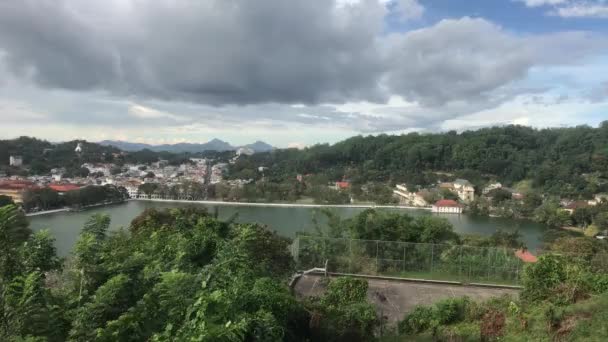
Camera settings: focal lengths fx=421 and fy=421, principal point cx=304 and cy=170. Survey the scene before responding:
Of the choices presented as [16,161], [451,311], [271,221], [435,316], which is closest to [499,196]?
[271,221]

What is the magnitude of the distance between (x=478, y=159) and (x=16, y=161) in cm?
6438

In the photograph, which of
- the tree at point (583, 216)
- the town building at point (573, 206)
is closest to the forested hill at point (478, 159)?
the town building at point (573, 206)

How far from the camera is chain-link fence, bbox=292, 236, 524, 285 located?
1089 centimetres

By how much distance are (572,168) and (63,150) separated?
252ft

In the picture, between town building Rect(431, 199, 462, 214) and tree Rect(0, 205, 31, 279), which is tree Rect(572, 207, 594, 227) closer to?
town building Rect(431, 199, 462, 214)

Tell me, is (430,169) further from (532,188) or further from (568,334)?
(568,334)

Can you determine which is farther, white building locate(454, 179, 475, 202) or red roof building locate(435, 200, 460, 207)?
white building locate(454, 179, 475, 202)

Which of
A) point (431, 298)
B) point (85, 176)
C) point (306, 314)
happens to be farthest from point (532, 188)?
point (85, 176)

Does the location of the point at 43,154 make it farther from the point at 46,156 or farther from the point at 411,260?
the point at 411,260

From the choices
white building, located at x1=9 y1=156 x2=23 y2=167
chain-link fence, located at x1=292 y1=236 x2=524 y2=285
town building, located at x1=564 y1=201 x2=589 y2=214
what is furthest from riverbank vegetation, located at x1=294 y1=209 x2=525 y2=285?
white building, located at x1=9 y1=156 x2=23 y2=167

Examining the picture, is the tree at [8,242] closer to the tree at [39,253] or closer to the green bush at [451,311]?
the tree at [39,253]

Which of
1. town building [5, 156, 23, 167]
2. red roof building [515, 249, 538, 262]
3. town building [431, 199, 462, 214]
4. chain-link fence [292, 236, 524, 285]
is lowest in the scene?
town building [431, 199, 462, 214]

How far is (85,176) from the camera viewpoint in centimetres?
5706

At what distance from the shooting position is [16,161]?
185ft
